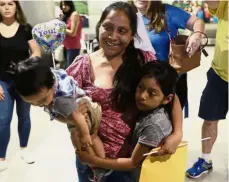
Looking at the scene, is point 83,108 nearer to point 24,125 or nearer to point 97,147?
point 97,147

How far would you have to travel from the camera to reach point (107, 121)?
3.58 feet

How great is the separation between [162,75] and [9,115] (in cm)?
152

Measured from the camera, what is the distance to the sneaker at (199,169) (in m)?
2.27


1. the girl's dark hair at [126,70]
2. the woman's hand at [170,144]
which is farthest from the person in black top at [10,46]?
the woman's hand at [170,144]

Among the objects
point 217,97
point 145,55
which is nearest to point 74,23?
point 217,97

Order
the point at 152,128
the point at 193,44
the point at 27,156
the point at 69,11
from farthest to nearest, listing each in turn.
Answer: the point at 69,11 < the point at 27,156 < the point at 193,44 < the point at 152,128

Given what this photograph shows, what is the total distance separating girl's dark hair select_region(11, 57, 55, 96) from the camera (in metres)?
0.90

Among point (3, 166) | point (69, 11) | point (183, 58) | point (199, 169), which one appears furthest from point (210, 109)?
point (69, 11)

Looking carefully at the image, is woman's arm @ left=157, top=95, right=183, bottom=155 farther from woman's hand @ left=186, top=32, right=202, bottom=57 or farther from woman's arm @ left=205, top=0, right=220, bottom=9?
woman's arm @ left=205, top=0, right=220, bottom=9

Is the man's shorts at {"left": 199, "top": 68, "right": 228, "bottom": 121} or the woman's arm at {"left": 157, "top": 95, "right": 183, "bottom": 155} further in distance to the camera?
the man's shorts at {"left": 199, "top": 68, "right": 228, "bottom": 121}

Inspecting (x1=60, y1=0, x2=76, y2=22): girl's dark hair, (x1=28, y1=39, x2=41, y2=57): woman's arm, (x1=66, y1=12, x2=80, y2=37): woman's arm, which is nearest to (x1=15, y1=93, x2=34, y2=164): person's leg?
(x1=28, y1=39, x2=41, y2=57): woman's arm

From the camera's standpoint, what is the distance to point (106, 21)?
1050 millimetres

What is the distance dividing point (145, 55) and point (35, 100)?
45cm

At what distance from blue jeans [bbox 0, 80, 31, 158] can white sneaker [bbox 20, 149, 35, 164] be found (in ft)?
0.19
